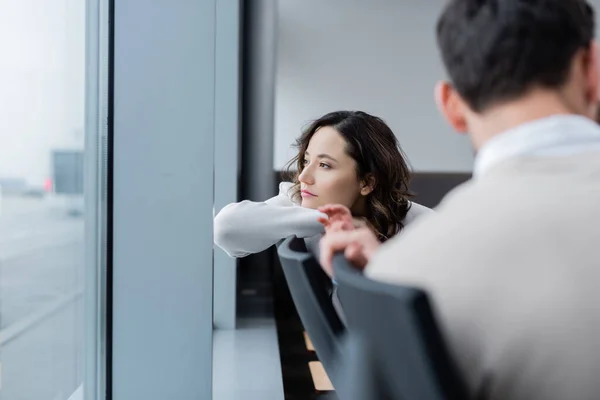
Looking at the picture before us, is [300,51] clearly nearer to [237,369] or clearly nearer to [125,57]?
[237,369]

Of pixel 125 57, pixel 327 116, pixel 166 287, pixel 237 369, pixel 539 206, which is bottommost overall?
pixel 237 369

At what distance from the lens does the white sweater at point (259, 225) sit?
143cm

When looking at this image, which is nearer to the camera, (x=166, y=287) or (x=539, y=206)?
(x=539, y=206)

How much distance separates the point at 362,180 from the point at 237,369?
63.5 inches

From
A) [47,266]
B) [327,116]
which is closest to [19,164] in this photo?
[47,266]

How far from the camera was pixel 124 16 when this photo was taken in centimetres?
188

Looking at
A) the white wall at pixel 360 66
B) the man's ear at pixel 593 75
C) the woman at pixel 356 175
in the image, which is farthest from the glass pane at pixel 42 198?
the white wall at pixel 360 66

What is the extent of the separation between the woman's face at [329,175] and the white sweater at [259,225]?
0.70ft

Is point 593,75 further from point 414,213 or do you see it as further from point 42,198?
point 42,198

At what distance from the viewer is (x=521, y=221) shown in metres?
0.63

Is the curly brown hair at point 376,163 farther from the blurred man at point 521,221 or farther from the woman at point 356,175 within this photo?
the blurred man at point 521,221

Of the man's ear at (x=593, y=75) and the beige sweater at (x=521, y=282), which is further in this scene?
the man's ear at (x=593, y=75)

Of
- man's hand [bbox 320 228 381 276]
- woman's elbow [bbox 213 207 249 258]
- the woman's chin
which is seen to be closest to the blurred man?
man's hand [bbox 320 228 381 276]

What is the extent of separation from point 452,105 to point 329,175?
0.93 metres
